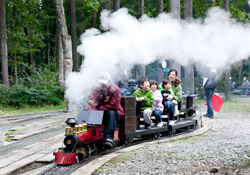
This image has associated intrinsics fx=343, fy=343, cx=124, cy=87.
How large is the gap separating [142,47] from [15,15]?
20410 mm

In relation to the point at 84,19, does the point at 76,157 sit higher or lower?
lower

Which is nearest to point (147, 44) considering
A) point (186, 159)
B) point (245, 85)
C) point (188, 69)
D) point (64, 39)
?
point (186, 159)

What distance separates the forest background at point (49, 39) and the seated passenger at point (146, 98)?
Answer: 6.00 meters

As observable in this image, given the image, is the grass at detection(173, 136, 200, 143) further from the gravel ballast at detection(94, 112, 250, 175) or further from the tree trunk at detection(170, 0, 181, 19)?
the tree trunk at detection(170, 0, 181, 19)

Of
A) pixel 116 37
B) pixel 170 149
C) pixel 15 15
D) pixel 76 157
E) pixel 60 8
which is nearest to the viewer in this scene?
pixel 76 157

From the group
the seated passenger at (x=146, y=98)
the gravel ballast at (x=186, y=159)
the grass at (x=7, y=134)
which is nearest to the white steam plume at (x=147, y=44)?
the seated passenger at (x=146, y=98)

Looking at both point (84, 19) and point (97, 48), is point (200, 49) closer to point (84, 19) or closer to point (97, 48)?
point (97, 48)

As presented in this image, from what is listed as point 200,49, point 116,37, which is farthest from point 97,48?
point 200,49

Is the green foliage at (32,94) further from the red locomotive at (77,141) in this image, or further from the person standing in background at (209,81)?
the red locomotive at (77,141)

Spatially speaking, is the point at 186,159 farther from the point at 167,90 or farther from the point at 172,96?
the point at 167,90

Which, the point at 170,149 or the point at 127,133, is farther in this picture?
the point at 127,133

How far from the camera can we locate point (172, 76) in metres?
9.18

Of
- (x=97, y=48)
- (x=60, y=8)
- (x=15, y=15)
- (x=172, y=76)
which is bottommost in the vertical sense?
(x=172, y=76)

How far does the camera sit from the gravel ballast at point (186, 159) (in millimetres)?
5094
